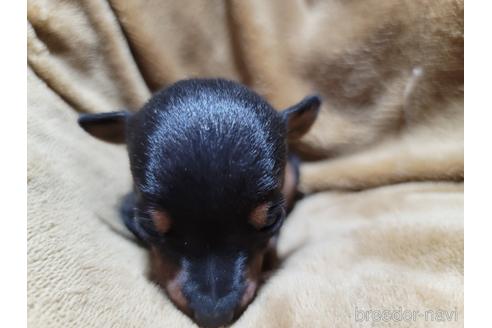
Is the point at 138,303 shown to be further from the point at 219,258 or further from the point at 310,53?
the point at 310,53

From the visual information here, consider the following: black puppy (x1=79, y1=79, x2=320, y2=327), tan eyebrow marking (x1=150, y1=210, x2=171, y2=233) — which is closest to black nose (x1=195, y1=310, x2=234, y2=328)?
black puppy (x1=79, y1=79, x2=320, y2=327)

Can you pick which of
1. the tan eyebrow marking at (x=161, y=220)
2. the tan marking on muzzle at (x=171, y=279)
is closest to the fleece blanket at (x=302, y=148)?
the tan marking on muzzle at (x=171, y=279)

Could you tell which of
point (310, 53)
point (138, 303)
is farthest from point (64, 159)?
point (310, 53)

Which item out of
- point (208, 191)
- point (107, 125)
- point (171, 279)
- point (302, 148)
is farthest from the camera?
point (302, 148)

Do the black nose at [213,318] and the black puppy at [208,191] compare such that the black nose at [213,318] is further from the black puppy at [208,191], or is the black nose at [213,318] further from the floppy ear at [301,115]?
the floppy ear at [301,115]

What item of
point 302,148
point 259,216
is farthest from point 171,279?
point 302,148

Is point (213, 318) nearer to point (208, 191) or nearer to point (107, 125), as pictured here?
point (208, 191)
